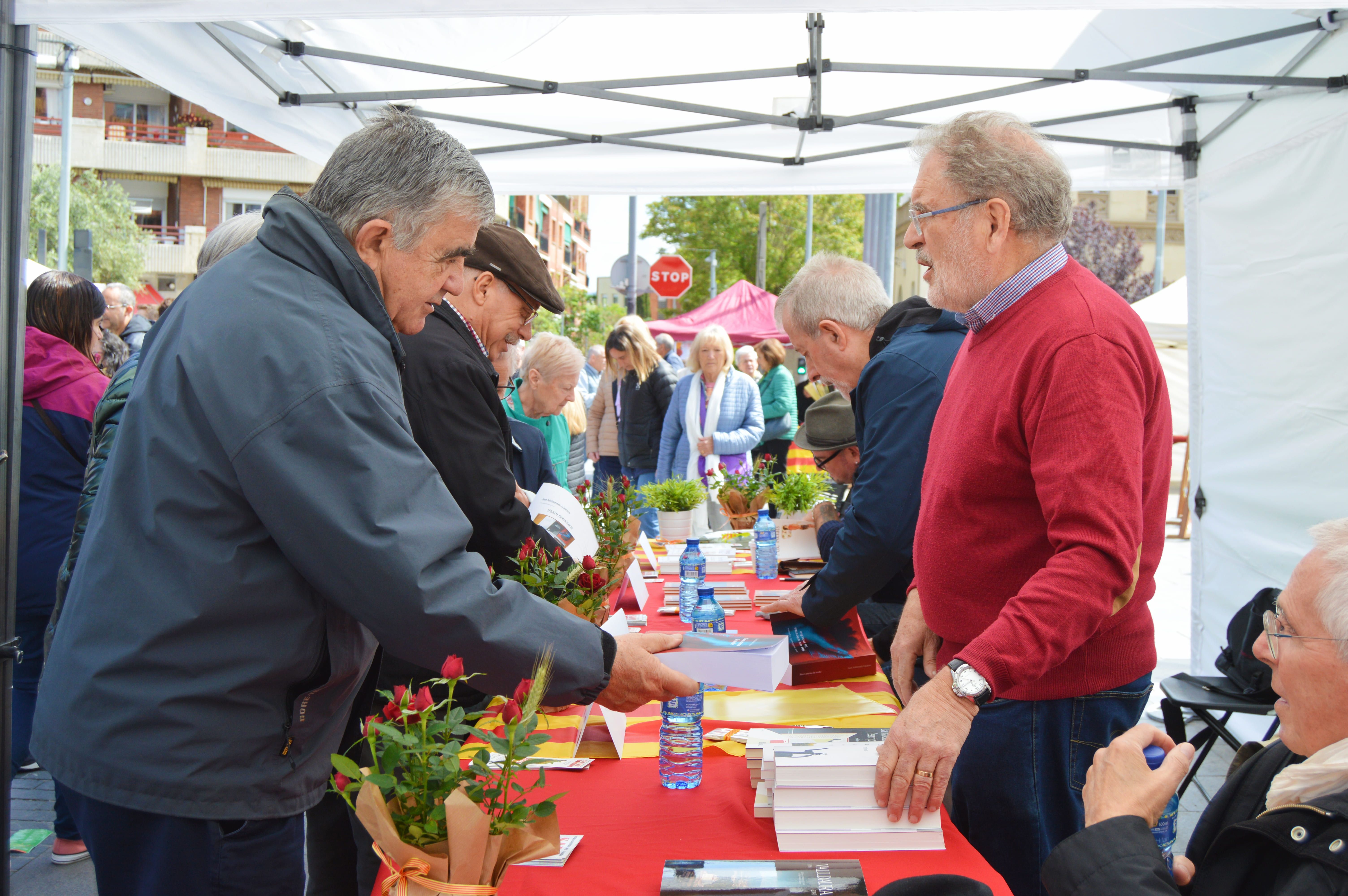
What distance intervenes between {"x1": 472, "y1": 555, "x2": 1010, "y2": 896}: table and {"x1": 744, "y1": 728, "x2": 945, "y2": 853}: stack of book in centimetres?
2

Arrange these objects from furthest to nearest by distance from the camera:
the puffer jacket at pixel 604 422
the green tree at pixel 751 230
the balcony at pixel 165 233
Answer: the balcony at pixel 165 233
the green tree at pixel 751 230
the puffer jacket at pixel 604 422

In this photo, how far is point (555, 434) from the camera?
5832 millimetres

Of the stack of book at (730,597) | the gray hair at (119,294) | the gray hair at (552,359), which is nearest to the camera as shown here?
the stack of book at (730,597)

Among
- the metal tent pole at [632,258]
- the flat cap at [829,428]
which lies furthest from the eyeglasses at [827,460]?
the metal tent pole at [632,258]

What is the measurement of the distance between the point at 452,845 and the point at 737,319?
591 inches

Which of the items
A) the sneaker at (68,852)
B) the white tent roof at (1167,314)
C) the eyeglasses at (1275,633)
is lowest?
the sneaker at (68,852)

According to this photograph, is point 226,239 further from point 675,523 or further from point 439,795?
point 675,523

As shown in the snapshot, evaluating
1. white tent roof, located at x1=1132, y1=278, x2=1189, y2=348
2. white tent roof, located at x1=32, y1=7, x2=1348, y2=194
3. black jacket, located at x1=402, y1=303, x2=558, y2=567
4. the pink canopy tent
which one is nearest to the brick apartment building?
the pink canopy tent

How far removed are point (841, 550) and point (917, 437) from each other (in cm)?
36

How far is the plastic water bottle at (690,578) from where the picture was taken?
308 centimetres

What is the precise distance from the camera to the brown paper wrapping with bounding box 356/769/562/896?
3.73 feet

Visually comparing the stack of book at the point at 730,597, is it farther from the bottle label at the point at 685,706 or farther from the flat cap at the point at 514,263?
the bottle label at the point at 685,706

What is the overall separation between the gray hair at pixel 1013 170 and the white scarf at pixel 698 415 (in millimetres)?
4965

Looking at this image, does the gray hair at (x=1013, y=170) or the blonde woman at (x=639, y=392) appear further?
the blonde woman at (x=639, y=392)
